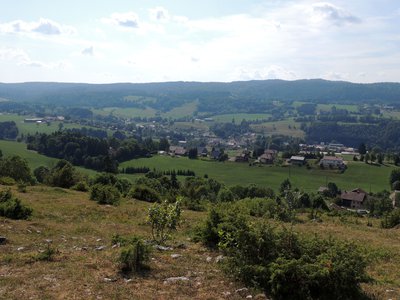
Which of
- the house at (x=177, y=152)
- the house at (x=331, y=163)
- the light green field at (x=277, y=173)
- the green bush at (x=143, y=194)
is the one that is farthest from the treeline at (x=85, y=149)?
the green bush at (x=143, y=194)

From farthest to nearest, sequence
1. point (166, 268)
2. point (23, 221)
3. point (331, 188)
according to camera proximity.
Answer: point (331, 188), point (23, 221), point (166, 268)

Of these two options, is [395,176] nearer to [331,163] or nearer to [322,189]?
[322,189]

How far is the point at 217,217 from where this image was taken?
52.0 feet

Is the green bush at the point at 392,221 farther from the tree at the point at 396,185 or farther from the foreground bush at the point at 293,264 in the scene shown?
the tree at the point at 396,185

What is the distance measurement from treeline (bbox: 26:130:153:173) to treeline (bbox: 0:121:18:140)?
183 feet

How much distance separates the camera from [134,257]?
1179cm

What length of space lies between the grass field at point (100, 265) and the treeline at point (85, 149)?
83775 millimetres

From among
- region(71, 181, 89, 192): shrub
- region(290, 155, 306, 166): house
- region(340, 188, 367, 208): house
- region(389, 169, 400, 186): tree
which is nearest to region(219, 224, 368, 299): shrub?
region(71, 181, 89, 192): shrub

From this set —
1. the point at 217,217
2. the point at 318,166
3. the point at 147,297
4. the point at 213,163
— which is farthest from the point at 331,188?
the point at 147,297

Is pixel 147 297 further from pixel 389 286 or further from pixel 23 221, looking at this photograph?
pixel 23 221

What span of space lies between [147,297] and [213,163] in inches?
4464

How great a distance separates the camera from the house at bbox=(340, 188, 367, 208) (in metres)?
83.0

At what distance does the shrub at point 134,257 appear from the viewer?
38.7 ft

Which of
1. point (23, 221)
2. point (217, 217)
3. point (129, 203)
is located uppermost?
point (217, 217)
